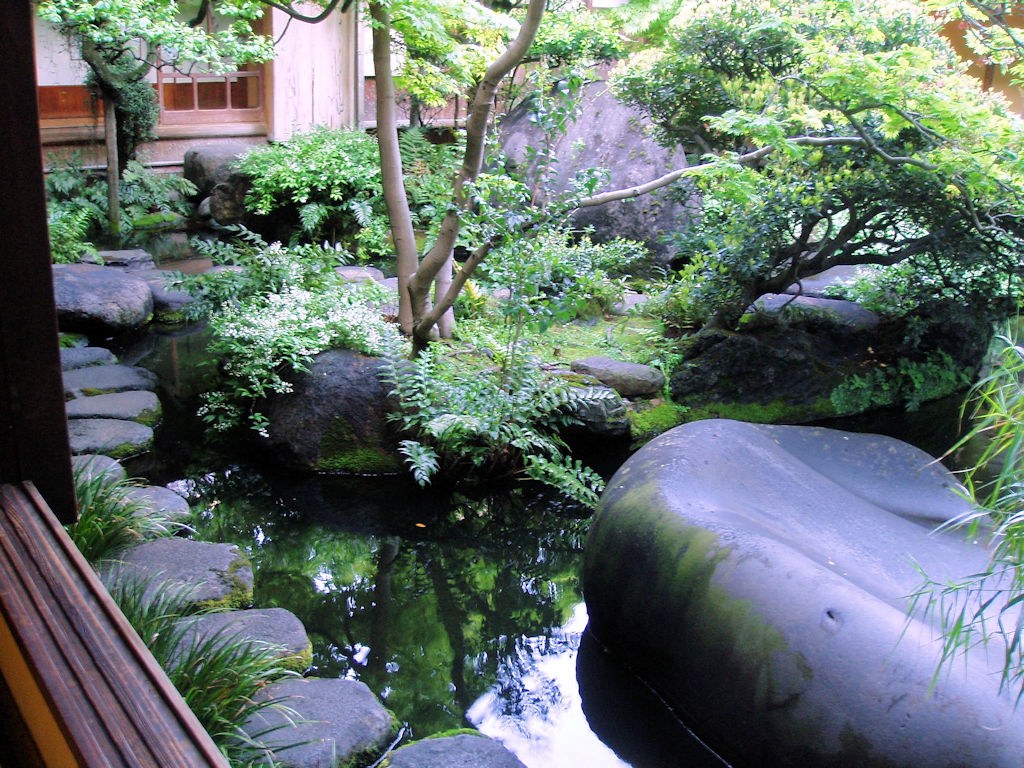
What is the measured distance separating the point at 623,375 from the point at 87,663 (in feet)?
16.8

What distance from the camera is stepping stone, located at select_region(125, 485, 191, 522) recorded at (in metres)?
3.92

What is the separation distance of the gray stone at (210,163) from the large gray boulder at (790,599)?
8534mm

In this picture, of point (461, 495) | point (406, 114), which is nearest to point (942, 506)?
point (461, 495)

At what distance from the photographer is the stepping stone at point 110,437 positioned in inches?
192

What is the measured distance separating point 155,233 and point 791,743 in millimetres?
10119

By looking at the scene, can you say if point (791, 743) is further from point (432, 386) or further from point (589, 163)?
point (589, 163)

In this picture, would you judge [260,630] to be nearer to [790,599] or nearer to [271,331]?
[790,599]

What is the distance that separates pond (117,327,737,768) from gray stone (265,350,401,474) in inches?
4.8

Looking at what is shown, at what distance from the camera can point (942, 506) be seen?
4.27 metres

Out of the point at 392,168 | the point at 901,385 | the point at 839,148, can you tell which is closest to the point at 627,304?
the point at 901,385

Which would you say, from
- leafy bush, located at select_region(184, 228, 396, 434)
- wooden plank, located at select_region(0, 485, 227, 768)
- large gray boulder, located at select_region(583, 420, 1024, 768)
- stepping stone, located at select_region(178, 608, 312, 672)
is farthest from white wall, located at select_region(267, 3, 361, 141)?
wooden plank, located at select_region(0, 485, 227, 768)

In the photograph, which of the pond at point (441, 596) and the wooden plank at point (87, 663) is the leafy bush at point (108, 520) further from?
the wooden plank at point (87, 663)

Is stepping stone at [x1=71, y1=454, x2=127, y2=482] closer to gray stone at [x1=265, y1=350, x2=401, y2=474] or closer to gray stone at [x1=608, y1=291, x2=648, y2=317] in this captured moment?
gray stone at [x1=265, y1=350, x2=401, y2=474]

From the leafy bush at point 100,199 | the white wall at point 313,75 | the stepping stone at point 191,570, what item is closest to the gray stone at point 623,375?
the stepping stone at point 191,570
